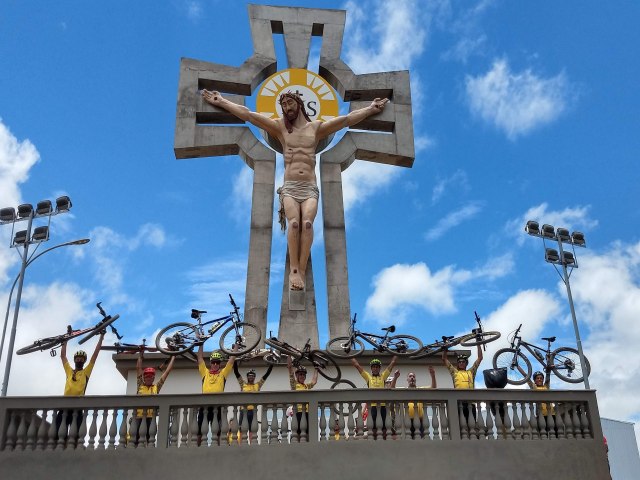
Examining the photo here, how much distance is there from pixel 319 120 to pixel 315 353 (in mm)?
7353

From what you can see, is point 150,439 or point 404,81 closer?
point 150,439

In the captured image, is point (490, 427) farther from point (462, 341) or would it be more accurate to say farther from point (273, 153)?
point (273, 153)

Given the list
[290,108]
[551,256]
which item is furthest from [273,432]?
[551,256]

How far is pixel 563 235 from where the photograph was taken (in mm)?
25219

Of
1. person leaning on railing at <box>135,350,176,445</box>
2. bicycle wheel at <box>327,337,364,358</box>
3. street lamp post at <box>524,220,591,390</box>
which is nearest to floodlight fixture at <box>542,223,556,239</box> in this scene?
street lamp post at <box>524,220,591,390</box>

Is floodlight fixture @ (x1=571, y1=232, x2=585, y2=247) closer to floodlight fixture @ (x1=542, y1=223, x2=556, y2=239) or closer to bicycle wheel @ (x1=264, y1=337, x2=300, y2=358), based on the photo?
floodlight fixture @ (x1=542, y1=223, x2=556, y2=239)

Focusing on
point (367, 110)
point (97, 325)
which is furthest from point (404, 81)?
point (97, 325)

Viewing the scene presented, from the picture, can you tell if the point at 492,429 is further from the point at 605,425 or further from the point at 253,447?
the point at 605,425

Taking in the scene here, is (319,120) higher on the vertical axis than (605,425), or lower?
higher

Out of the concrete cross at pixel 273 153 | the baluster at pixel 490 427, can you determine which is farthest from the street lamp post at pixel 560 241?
the baluster at pixel 490 427

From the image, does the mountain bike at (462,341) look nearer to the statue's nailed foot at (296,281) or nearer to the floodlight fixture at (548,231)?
the statue's nailed foot at (296,281)

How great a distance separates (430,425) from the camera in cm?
1082

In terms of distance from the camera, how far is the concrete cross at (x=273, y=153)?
1703cm

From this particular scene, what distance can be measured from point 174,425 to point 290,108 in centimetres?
963
